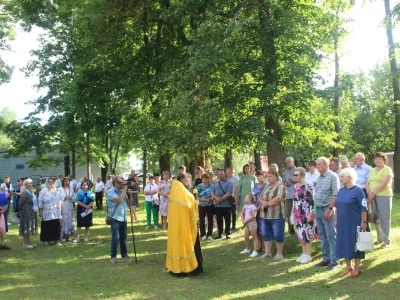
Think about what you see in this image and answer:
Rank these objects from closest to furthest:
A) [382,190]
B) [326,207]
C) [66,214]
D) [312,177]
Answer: [326,207] → [382,190] → [312,177] → [66,214]

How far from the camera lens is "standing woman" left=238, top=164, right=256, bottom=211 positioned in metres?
11.4

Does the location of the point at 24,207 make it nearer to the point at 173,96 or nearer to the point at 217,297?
the point at 173,96

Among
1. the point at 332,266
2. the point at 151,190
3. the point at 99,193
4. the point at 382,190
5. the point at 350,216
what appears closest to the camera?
the point at 350,216

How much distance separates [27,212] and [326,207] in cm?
772

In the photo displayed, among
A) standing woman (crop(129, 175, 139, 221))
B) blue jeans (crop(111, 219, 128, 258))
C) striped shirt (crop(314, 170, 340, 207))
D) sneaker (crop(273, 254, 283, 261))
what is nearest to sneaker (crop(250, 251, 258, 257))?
sneaker (crop(273, 254, 283, 261))

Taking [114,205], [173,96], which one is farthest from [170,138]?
[114,205]

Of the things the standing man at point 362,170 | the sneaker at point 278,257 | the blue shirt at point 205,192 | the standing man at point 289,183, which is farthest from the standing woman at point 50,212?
the standing man at point 362,170

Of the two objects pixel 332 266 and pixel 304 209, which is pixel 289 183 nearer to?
pixel 304 209

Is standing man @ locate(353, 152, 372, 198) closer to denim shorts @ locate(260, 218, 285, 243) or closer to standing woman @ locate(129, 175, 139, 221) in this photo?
denim shorts @ locate(260, 218, 285, 243)

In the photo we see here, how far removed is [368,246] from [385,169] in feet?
7.96

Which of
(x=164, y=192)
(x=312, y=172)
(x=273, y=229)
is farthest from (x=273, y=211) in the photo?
(x=164, y=192)

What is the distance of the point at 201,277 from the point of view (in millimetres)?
7688

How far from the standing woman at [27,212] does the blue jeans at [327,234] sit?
7.40 metres

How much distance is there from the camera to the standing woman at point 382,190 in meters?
8.45
